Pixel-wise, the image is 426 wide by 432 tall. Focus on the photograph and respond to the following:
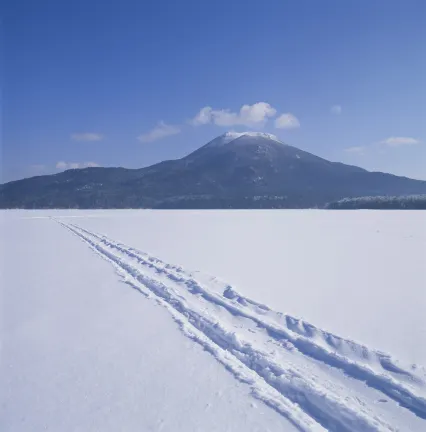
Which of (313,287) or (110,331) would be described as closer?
(110,331)

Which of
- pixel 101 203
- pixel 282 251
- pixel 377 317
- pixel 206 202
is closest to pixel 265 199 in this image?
pixel 206 202

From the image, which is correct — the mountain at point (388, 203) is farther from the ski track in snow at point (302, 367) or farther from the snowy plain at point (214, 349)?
the ski track in snow at point (302, 367)

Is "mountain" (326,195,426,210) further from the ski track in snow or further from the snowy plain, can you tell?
the ski track in snow

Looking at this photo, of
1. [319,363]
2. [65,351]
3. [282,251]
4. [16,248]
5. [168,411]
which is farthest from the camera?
[16,248]

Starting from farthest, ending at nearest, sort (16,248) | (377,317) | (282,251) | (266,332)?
(16,248), (282,251), (377,317), (266,332)

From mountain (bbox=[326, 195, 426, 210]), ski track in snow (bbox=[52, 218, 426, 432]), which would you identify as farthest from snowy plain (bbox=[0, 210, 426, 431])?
mountain (bbox=[326, 195, 426, 210])

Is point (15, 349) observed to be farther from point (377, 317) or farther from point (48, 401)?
point (377, 317)
